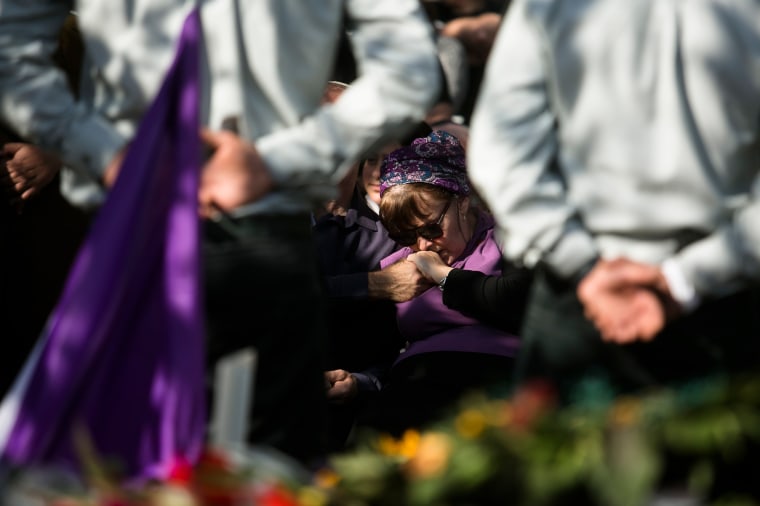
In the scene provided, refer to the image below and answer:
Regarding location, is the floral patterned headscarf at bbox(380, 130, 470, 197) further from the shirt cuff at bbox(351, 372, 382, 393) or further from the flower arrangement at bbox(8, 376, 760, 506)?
the flower arrangement at bbox(8, 376, 760, 506)

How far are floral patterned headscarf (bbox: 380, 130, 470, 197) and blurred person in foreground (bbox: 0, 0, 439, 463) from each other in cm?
150

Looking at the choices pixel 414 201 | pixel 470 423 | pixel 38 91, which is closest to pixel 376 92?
pixel 38 91

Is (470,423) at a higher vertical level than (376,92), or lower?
higher

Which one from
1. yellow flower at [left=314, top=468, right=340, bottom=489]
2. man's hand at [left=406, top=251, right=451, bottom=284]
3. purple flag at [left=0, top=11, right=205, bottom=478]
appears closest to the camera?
yellow flower at [left=314, top=468, right=340, bottom=489]

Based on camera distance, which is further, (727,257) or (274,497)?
(727,257)

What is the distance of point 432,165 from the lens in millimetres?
4824

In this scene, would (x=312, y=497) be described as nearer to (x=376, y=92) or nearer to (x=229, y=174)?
(x=229, y=174)

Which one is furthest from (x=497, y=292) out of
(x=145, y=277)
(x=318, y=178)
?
(x=145, y=277)

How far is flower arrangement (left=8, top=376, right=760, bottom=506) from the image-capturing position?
2100 millimetres

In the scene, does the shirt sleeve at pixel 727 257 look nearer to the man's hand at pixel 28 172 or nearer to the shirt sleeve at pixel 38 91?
the shirt sleeve at pixel 38 91

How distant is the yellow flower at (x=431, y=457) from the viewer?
7.11ft

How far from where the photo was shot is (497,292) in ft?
14.6

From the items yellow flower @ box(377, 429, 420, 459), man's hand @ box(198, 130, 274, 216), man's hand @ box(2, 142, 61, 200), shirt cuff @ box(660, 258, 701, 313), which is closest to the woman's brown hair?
man's hand @ box(2, 142, 61, 200)

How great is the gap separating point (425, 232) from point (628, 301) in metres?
1.94
